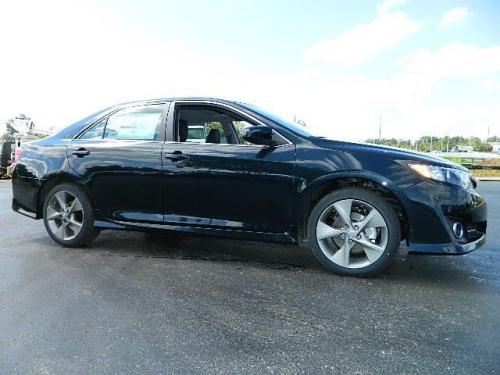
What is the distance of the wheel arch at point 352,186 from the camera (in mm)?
3740

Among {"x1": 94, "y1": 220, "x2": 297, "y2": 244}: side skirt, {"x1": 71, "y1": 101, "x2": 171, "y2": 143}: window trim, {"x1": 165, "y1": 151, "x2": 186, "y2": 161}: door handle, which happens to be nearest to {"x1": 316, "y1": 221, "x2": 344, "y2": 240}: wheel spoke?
{"x1": 94, "y1": 220, "x2": 297, "y2": 244}: side skirt

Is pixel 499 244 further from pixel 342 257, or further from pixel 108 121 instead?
pixel 108 121

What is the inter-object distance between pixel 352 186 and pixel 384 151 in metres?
0.38

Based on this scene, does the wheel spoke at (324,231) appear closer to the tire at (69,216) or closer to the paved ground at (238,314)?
the paved ground at (238,314)

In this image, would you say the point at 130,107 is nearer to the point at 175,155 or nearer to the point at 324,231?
the point at 175,155

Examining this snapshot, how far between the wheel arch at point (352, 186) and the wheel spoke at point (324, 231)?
0.53ft

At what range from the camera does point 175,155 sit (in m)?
4.40

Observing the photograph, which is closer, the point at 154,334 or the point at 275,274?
the point at 154,334

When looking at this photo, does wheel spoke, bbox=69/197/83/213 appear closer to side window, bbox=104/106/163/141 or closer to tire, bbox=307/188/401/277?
side window, bbox=104/106/163/141

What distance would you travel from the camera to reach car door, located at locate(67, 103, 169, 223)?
4531 millimetres

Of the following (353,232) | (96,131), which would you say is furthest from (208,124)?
(353,232)

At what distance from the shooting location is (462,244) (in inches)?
146

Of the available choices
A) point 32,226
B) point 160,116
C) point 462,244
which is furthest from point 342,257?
point 32,226

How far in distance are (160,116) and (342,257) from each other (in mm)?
2212
